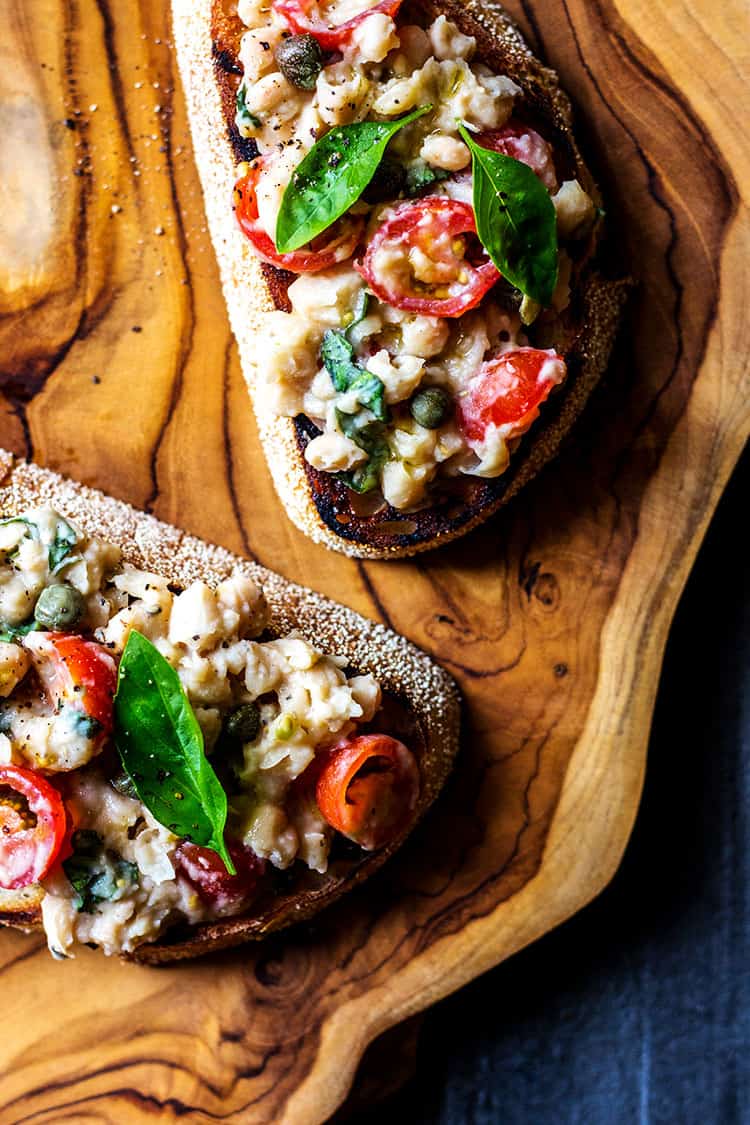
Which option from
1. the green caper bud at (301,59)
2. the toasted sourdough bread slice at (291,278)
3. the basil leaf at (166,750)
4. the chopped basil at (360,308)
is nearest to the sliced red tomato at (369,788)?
the basil leaf at (166,750)

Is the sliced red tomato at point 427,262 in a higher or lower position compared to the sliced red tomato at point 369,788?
higher

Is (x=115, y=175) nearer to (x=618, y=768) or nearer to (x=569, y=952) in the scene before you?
(x=618, y=768)

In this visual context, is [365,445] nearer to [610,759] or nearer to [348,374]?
A: [348,374]

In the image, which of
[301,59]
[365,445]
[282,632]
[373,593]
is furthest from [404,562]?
[301,59]

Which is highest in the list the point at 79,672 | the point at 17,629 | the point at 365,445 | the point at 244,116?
the point at 244,116

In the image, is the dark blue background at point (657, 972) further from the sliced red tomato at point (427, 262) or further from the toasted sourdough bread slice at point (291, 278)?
the sliced red tomato at point (427, 262)

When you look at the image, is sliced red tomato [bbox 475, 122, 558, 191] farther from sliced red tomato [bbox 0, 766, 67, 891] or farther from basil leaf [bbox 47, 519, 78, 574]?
sliced red tomato [bbox 0, 766, 67, 891]
